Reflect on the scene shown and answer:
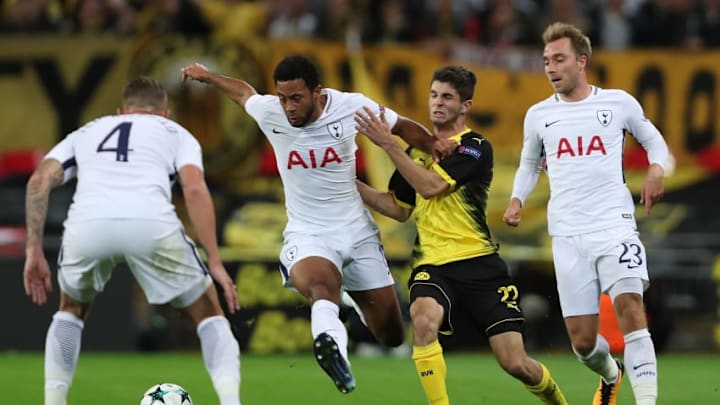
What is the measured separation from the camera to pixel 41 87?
17141 mm

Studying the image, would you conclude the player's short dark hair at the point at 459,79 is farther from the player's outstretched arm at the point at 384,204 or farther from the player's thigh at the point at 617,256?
the player's thigh at the point at 617,256

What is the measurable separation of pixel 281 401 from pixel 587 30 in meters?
8.34

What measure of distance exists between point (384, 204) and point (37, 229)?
7.44 feet

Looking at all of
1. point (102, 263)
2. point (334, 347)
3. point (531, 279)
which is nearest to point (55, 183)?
point (102, 263)

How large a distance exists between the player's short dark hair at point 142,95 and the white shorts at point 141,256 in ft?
2.65

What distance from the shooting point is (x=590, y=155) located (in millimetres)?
9047

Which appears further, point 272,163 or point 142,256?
point 272,163

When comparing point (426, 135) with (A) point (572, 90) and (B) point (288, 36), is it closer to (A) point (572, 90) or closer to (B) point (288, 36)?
(A) point (572, 90)

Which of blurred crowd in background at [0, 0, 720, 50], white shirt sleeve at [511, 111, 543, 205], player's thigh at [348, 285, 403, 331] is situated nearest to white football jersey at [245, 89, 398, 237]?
player's thigh at [348, 285, 403, 331]

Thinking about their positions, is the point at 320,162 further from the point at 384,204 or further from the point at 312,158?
the point at 384,204

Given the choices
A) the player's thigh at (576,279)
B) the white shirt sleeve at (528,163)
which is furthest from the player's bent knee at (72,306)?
the player's thigh at (576,279)

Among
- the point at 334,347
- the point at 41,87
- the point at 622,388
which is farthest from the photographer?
the point at 41,87

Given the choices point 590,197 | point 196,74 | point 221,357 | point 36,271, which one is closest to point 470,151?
point 590,197

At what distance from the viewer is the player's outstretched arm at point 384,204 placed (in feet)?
30.8
